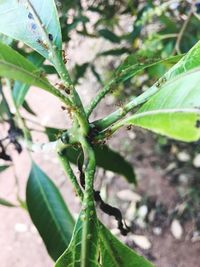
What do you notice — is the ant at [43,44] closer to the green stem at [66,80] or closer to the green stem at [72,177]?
the green stem at [66,80]

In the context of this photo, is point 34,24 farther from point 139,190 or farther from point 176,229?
point 139,190

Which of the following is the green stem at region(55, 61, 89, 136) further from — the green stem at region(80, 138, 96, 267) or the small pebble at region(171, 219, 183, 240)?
the small pebble at region(171, 219, 183, 240)

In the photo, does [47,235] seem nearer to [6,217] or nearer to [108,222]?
[108,222]

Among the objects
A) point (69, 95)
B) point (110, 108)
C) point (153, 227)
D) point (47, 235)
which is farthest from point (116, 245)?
point (110, 108)

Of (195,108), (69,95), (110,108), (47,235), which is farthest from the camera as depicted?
(110,108)

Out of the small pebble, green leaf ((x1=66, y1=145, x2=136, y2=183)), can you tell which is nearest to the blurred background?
the small pebble
